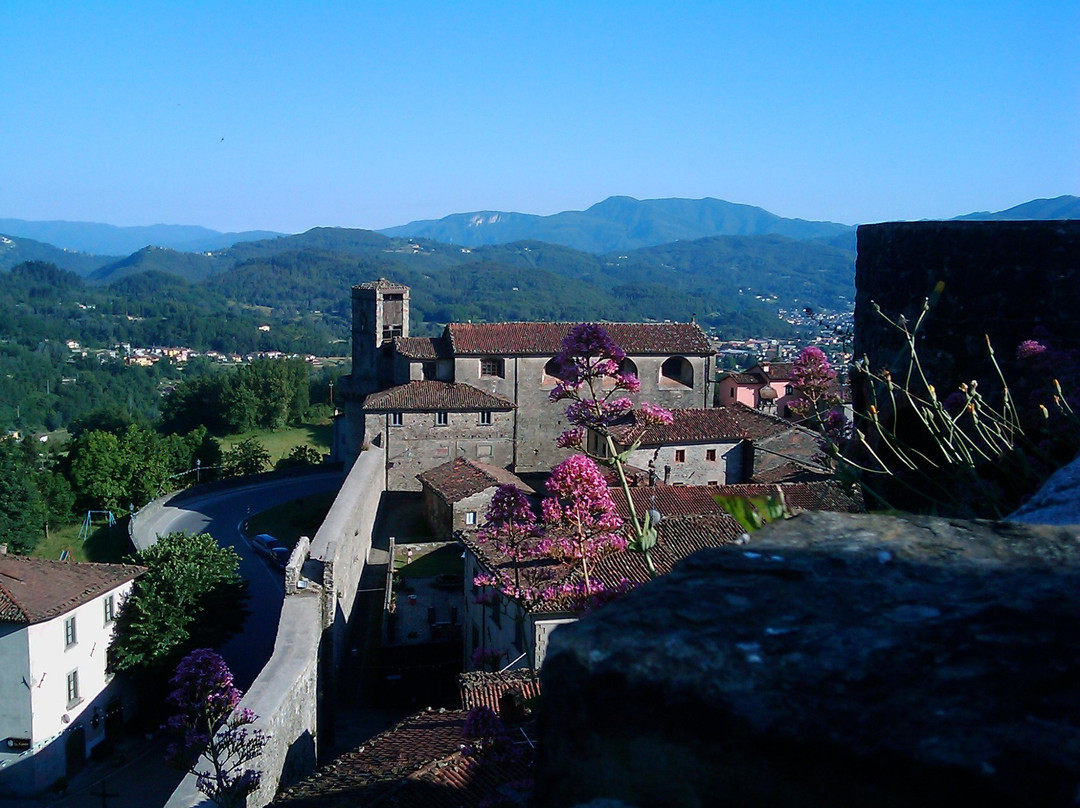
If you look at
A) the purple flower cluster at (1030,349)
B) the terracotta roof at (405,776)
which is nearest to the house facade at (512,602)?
the terracotta roof at (405,776)

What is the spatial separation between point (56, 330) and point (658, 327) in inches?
6316

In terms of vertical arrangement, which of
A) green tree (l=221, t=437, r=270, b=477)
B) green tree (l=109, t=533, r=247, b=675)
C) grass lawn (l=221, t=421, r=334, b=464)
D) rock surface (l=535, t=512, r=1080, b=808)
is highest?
rock surface (l=535, t=512, r=1080, b=808)

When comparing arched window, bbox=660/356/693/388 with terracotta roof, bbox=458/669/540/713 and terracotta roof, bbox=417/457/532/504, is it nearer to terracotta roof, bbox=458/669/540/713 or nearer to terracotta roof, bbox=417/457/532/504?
terracotta roof, bbox=417/457/532/504

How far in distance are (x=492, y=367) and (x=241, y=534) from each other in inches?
400

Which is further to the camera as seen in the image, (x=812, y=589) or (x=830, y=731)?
(x=812, y=589)

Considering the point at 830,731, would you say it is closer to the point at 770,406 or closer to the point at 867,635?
the point at 867,635

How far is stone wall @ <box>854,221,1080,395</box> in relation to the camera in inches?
206

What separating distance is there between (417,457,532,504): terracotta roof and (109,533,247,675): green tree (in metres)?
6.50

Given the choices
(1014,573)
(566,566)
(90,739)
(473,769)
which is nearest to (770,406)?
(90,739)

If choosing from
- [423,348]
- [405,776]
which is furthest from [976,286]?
[423,348]

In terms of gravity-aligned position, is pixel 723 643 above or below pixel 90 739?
above

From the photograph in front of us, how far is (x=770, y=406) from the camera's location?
42.5m

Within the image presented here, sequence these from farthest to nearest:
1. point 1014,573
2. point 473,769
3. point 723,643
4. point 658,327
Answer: point 658,327, point 473,769, point 1014,573, point 723,643

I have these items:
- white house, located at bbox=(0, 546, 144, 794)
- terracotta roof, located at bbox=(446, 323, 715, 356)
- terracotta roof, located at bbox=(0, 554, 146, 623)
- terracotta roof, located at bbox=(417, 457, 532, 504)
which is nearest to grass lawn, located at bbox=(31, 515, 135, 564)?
terracotta roof, located at bbox=(417, 457, 532, 504)
